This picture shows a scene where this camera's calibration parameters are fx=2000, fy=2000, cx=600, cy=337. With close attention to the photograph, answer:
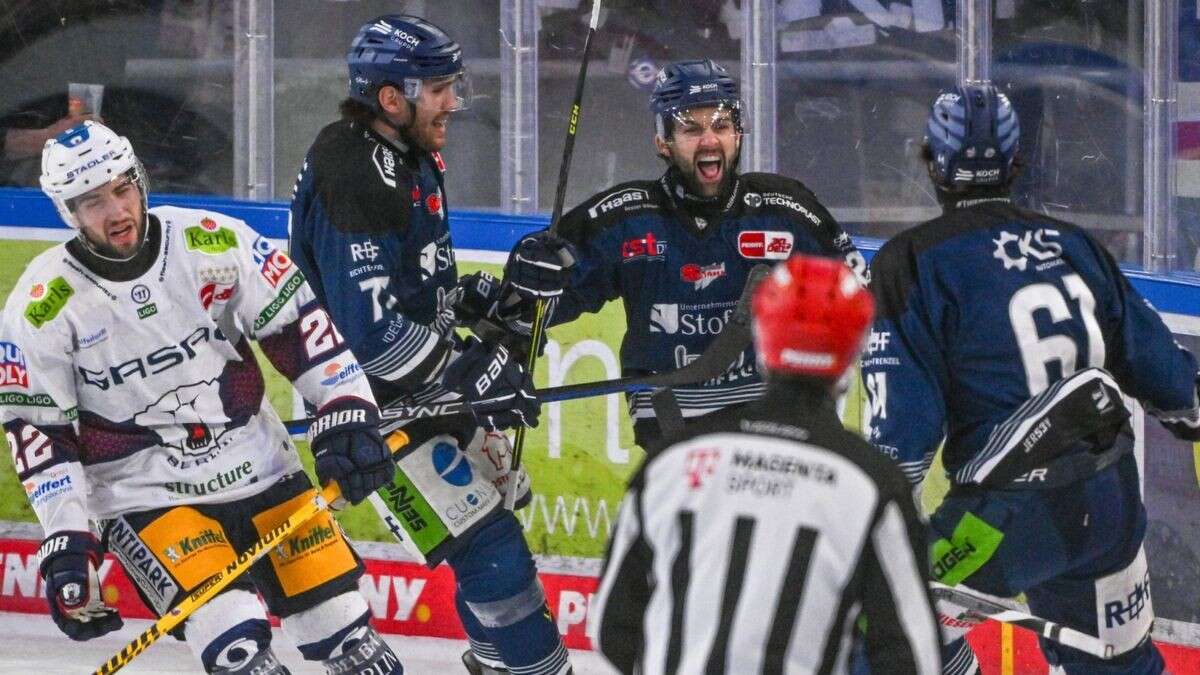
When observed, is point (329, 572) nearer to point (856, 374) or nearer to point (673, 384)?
point (673, 384)

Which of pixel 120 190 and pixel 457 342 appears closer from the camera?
pixel 120 190

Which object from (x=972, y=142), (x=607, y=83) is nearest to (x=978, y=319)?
(x=972, y=142)

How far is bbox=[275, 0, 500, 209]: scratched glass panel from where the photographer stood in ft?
17.5

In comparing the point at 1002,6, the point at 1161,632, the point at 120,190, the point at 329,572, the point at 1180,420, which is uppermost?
the point at 1002,6

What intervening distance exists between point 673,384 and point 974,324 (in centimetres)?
92

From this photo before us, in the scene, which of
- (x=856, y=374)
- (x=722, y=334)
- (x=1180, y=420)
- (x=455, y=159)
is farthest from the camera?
(x=455, y=159)

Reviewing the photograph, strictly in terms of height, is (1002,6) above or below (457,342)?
above

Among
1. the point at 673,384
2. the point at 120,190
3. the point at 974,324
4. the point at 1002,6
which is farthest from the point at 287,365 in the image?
the point at 1002,6

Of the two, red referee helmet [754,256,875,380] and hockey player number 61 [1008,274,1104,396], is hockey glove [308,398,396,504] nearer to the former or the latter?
hockey player number 61 [1008,274,1104,396]

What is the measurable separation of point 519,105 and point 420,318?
1.24m

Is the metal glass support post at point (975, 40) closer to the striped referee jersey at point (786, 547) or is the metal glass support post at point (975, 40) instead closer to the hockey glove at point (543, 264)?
the hockey glove at point (543, 264)

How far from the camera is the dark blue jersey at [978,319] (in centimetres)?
324

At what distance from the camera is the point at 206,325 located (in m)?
3.70

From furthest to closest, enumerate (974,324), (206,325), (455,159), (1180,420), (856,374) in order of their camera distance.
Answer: (455,159) < (856,374) < (206,325) < (1180,420) < (974,324)
